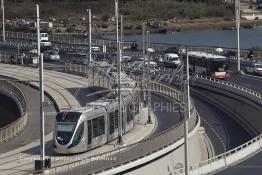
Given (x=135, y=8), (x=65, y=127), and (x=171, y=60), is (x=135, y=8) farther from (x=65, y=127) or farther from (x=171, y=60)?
(x=65, y=127)

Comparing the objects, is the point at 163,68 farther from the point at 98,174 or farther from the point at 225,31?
the point at 225,31

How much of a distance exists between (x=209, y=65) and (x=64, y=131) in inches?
1389

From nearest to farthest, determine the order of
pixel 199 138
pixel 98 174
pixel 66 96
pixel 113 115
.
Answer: pixel 98 174 < pixel 113 115 < pixel 199 138 < pixel 66 96

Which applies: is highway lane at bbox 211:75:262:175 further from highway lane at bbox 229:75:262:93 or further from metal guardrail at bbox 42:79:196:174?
highway lane at bbox 229:75:262:93

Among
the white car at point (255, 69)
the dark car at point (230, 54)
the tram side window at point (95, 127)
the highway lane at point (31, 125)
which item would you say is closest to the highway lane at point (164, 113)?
the highway lane at point (31, 125)

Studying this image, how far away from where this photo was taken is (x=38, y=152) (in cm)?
3256

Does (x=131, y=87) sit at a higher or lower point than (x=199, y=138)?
higher

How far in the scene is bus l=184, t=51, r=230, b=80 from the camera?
63.2 m

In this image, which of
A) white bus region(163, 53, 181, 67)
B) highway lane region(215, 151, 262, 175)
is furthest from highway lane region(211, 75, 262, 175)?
white bus region(163, 53, 181, 67)

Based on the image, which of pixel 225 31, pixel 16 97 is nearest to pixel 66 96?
pixel 16 97

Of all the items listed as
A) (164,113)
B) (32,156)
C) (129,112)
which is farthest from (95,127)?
(164,113)

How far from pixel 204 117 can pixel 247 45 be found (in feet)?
256

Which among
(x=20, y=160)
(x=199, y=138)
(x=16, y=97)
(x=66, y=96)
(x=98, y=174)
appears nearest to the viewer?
(x=98, y=174)

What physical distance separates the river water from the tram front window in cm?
9770
